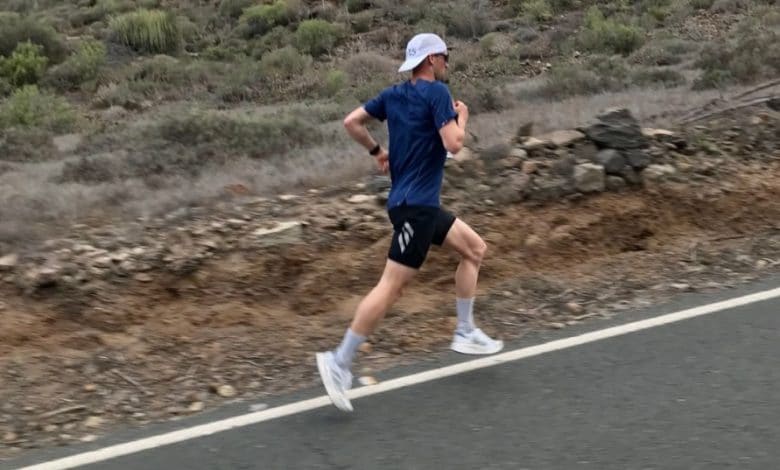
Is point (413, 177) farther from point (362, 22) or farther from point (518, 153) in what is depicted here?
point (362, 22)

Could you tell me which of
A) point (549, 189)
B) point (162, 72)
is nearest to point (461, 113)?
point (549, 189)

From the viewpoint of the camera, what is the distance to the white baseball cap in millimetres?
4934

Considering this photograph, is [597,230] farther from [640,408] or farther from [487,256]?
[640,408]

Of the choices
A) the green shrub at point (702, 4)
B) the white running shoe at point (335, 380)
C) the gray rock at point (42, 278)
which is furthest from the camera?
the green shrub at point (702, 4)

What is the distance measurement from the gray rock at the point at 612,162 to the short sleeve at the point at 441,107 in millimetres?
3891

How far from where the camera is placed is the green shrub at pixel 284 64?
2386cm

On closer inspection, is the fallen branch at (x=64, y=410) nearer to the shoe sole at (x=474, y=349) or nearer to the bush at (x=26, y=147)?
the shoe sole at (x=474, y=349)

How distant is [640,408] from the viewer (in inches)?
185

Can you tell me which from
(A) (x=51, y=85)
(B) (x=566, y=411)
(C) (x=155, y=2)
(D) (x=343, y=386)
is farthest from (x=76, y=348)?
(C) (x=155, y=2)

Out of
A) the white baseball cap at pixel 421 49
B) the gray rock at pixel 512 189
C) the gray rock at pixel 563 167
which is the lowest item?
the gray rock at pixel 512 189

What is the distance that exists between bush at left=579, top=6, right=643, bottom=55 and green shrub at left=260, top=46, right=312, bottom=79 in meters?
7.05

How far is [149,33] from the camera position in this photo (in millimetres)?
31188

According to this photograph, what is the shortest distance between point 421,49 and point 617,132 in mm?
4271

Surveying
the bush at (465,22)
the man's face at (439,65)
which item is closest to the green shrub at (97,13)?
the bush at (465,22)
